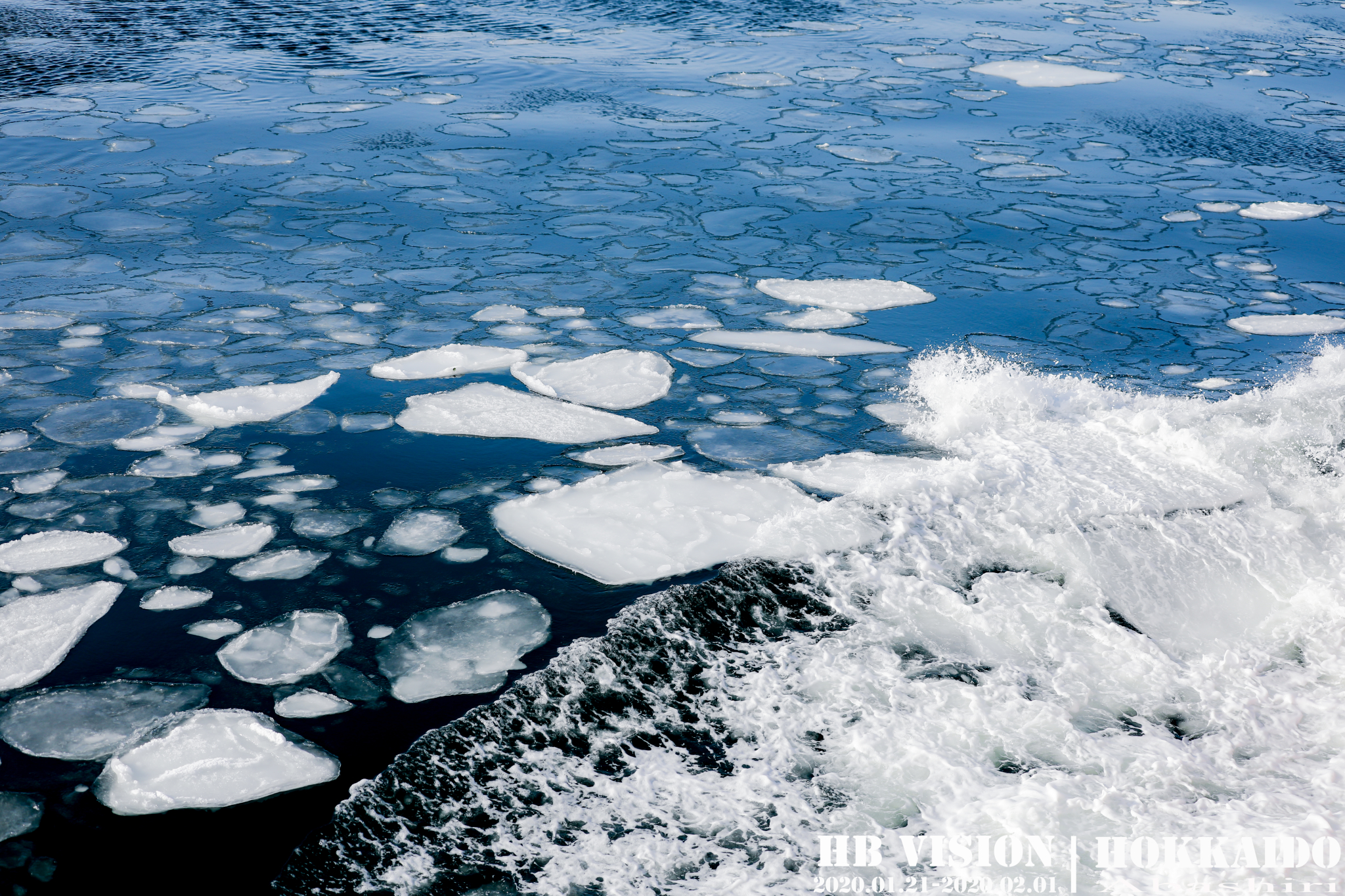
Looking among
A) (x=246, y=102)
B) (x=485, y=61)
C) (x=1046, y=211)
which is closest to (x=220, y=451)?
(x=1046, y=211)

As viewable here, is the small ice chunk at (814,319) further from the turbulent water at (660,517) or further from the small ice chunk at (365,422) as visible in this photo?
the small ice chunk at (365,422)

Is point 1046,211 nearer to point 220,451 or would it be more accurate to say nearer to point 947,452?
point 947,452

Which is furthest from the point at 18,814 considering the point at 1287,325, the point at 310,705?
the point at 1287,325

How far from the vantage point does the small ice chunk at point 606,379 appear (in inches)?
135

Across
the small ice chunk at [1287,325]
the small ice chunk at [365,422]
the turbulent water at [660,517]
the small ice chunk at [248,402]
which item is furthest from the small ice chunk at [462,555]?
the small ice chunk at [1287,325]

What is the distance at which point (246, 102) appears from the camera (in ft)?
23.2

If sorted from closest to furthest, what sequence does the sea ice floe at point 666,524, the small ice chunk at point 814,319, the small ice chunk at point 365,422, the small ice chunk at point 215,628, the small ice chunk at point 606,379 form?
the small ice chunk at point 215,628 → the sea ice floe at point 666,524 → the small ice chunk at point 365,422 → the small ice chunk at point 606,379 → the small ice chunk at point 814,319

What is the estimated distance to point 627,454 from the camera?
3090mm

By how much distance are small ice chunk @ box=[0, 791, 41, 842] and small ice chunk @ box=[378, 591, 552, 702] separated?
64 cm

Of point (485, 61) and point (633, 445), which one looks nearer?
point (633, 445)

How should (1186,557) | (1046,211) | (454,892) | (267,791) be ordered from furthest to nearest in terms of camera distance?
(1046,211)
(1186,557)
(267,791)
(454,892)

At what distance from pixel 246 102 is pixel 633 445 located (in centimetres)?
532

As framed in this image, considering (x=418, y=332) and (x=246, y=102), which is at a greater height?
Answer: (x=246, y=102)

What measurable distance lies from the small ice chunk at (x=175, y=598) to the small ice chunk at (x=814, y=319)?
2345 mm
